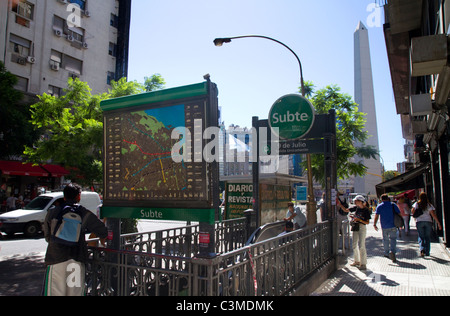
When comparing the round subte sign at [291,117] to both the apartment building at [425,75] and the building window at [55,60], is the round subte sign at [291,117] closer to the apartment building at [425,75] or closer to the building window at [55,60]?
the apartment building at [425,75]

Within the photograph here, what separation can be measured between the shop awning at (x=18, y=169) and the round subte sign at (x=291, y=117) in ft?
66.5

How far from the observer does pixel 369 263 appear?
886 cm

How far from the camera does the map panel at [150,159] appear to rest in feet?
13.5

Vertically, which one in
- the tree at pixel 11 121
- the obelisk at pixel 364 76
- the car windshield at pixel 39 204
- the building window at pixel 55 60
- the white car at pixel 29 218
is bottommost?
the white car at pixel 29 218

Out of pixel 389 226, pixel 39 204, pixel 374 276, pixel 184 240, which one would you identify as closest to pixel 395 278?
pixel 374 276

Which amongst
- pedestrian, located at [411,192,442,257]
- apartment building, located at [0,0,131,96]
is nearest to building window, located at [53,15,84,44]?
apartment building, located at [0,0,131,96]

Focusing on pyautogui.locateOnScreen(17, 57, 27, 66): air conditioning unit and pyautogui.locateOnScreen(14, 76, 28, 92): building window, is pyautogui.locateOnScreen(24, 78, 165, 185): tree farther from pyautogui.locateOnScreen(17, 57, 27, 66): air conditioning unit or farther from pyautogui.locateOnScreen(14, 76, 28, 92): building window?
pyautogui.locateOnScreen(17, 57, 27, 66): air conditioning unit

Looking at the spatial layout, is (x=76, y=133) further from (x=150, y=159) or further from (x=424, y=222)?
(x=424, y=222)

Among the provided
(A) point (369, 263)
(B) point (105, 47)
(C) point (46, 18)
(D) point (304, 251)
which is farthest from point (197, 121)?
(B) point (105, 47)

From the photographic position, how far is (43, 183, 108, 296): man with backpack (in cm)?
392

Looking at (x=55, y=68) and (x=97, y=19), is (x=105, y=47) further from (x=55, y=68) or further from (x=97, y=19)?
(x=55, y=68)

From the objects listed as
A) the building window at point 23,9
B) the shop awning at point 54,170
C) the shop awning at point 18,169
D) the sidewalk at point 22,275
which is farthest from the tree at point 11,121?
the sidewalk at point 22,275

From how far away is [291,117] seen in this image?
8.79 meters
